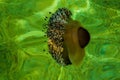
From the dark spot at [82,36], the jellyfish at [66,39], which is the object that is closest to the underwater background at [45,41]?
the jellyfish at [66,39]

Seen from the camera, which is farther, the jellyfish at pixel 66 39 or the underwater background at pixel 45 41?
the underwater background at pixel 45 41

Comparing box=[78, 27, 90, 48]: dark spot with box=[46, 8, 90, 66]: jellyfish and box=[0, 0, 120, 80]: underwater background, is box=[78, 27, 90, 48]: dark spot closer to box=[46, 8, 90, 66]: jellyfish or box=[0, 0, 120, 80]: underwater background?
box=[46, 8, 90, 66]: jellyfish

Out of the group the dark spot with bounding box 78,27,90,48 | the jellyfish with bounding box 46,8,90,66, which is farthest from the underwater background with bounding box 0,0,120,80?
the dark spot with bounding box 78,27,90,48

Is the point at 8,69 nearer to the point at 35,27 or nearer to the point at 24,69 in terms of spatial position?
the point at 24,69

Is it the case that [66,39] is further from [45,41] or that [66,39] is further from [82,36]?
[45,41]

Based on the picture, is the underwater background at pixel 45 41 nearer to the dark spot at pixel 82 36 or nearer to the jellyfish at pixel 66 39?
the jellyfish at pixel 66 39

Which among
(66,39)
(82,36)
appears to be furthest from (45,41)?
(82,36)
